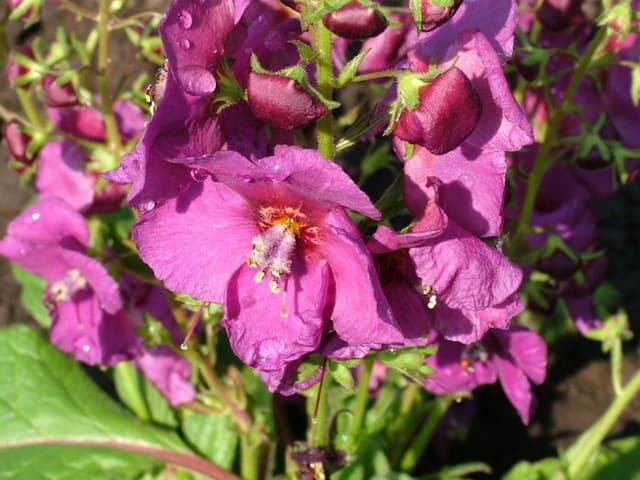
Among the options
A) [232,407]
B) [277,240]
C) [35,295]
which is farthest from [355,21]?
[35,295]

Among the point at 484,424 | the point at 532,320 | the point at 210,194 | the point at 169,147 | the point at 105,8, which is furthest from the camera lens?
the point at 484,424

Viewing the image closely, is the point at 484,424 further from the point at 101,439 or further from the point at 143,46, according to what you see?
the point at 143,46

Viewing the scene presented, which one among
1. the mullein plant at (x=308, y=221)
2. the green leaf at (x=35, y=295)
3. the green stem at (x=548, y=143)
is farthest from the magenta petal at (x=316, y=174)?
the green leaf at (x=35, y=295)

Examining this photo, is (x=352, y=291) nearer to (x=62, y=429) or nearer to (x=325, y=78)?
(x=325, y=78)

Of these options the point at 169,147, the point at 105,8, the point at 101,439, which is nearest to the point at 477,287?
the point at 169,147

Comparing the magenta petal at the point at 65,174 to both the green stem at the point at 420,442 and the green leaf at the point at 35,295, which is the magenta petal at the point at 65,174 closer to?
the green leaf at the point at 35,295
